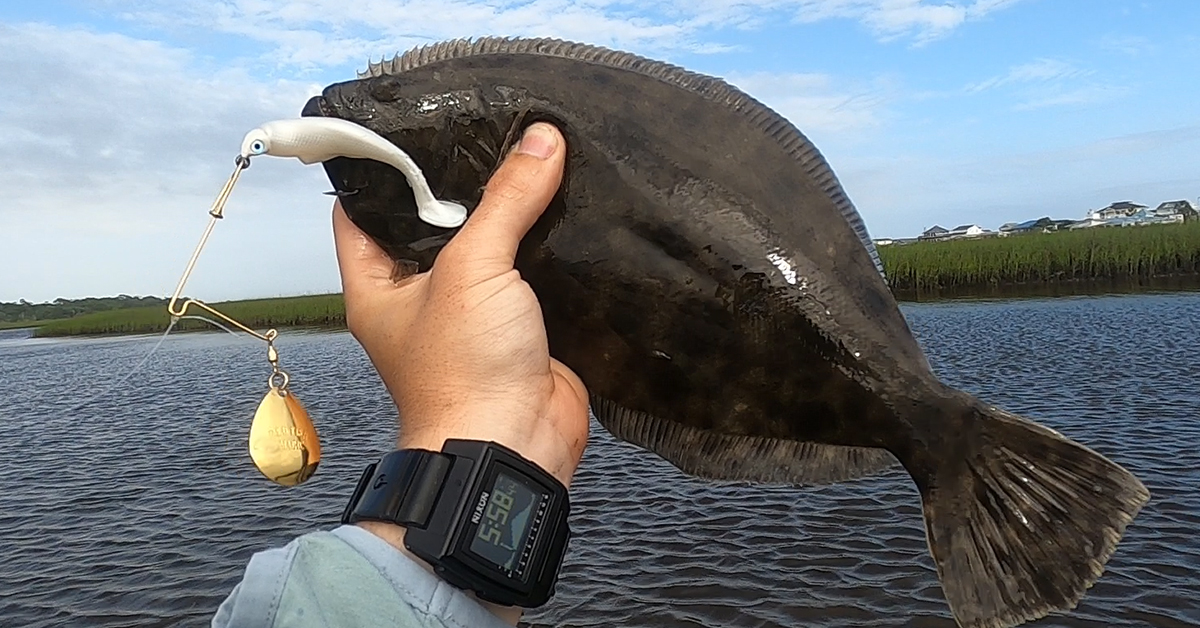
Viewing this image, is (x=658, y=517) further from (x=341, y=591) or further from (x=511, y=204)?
(x=341, y=591)

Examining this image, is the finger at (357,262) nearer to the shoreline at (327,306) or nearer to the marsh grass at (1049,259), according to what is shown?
the shoreline at (327,306)

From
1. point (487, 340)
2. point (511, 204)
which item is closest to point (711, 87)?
point (511, 204)

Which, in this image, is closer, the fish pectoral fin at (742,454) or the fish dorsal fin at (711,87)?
the fish dorsal fin at (711,87)

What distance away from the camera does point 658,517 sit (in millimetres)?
10477

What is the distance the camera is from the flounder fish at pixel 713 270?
8.71 ft

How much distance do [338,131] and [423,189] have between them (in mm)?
320

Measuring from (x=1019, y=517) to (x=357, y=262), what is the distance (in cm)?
218

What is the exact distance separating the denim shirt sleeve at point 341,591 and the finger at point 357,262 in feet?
3.32

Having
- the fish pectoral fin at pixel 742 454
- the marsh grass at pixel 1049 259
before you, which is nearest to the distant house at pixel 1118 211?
the marsh grass at pixel 1049 259

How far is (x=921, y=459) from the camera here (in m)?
2.73

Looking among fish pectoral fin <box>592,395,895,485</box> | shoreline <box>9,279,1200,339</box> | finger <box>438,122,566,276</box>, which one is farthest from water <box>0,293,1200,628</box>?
finger <box>438,122,566,276</box>

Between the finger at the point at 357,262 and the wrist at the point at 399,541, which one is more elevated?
the finger at the point at 357,262

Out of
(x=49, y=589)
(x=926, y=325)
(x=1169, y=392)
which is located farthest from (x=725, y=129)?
(x=926, y=325)

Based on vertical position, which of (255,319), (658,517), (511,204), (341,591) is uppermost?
(511,204)
